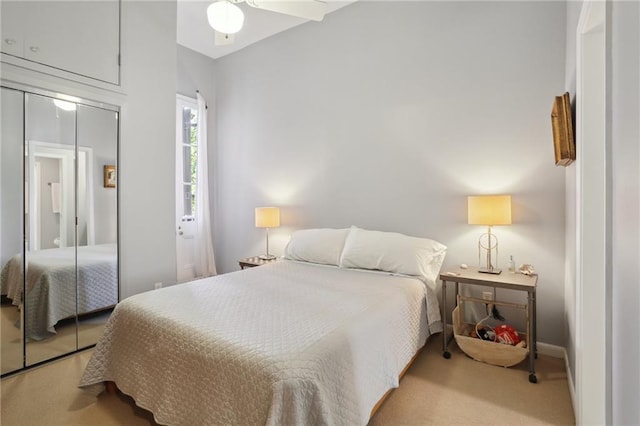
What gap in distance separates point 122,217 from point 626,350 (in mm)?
3129

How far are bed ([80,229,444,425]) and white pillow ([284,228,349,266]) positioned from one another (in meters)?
0.56

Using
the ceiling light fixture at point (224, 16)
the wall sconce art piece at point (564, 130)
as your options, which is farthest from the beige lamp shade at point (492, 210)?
the ceiling light fixture at point (224, 16)

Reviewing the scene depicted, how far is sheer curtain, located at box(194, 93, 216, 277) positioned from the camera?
425cm

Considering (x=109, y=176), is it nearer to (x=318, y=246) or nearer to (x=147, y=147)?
(x=147, y=147)

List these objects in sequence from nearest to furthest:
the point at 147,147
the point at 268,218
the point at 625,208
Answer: the point at 625,208, the point at 147,147, the point at 268,218

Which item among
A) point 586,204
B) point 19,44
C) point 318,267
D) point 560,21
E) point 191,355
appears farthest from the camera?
point 318,267

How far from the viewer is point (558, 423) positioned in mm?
1698

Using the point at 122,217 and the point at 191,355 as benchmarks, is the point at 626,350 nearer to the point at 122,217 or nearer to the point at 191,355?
the point at 191,355

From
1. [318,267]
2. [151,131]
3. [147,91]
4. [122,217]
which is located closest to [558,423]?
[318,267]

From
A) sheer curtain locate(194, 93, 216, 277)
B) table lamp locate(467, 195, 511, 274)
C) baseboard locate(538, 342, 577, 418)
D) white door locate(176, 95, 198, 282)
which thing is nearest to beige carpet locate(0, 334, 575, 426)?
baseboard locate(538, 342, 577, 418)

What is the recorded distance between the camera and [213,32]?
3.82m

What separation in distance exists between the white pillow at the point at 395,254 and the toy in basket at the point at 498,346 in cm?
37

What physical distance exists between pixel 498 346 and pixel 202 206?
12.0 ft

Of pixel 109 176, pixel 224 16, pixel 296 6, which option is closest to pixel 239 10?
pixel 224 16
